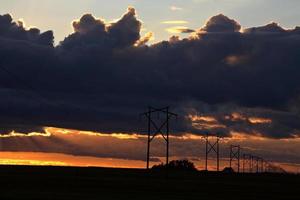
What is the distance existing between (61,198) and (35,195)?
4392mm

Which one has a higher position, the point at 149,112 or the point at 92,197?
the point at 149,112

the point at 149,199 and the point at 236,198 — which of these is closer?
the point at 149,199

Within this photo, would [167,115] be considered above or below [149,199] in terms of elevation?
above

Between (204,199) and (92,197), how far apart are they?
11637 mm

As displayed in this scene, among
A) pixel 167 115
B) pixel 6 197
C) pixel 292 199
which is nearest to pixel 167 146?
pixel 167 115

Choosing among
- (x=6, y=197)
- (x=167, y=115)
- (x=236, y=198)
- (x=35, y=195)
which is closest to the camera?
(x=6, y=197)

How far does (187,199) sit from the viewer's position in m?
66.8

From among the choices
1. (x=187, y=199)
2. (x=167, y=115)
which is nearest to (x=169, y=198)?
(x=187, y=199)

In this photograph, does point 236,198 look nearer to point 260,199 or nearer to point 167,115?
point 260,199

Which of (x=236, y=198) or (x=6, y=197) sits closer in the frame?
(x=6, y=197)

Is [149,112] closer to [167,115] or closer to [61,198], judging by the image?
[167,115]

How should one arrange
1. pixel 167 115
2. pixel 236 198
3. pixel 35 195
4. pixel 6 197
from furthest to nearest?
pixel 167 115 → pixel 236 198 → pixel 35 195 → pixel 6 197

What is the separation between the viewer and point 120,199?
210ft

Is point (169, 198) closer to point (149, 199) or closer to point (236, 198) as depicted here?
point (149, 199)
